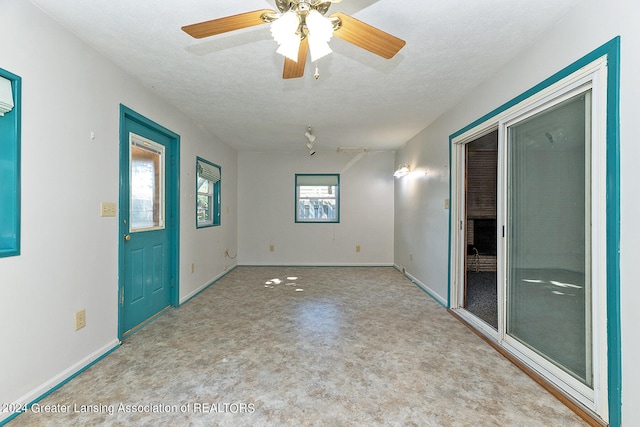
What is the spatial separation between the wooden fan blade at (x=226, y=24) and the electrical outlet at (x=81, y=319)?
2.10 meters

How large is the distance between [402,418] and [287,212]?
191 inches

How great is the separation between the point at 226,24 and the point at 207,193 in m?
3.82

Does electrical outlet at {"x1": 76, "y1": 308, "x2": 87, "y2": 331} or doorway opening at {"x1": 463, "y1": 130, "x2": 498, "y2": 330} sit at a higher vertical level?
doorway opening at {"x1": 463, "y1": 130, "x2": 498, "y2": 330}

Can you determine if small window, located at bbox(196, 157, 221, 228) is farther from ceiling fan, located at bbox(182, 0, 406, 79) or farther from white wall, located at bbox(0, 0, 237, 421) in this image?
ceiling fan, located at bbox(182, 0, 406, 79)

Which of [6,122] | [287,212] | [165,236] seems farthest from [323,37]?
[287,212]

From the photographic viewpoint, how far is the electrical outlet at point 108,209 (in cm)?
237

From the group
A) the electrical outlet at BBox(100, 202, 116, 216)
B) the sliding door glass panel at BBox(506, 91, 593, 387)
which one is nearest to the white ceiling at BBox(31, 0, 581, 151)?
the sliding door glass panel at BBox(506, 91, 593, 387)

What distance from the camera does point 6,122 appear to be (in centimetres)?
165

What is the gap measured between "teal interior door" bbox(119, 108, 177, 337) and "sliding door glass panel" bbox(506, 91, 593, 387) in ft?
11.1

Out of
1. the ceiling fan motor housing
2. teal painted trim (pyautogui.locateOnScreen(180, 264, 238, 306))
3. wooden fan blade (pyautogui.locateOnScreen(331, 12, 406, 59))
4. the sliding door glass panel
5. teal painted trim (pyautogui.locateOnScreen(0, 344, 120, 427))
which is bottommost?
teal painted trim (pyautogui.locateOnScreen(0, 344, 120, 427))

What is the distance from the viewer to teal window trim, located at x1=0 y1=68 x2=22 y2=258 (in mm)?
1638

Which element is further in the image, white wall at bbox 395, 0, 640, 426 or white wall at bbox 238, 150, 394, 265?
white wall at bbox 238, 150, 394, 265

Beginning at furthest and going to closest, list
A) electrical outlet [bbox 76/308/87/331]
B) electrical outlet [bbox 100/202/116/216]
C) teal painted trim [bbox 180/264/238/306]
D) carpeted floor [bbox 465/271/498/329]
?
1. teal painted trim [bbox 180/264/238/306]
2. carpeted floor [bbox 465/271/498/329]
3. electrical outlet [bbox 100/202/116/216]
4. electrical outlet [bbox 76/308/87/331]

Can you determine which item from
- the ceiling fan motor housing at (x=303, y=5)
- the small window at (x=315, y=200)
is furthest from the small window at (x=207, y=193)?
the ceiling fan motor housing at (x=303, y=5)
